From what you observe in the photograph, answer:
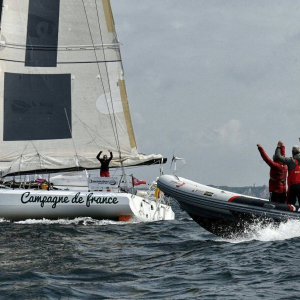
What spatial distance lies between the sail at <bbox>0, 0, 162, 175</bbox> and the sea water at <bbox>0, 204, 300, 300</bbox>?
442 cm

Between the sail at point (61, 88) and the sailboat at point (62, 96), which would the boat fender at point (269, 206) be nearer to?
the sailboat at point (62, 96)

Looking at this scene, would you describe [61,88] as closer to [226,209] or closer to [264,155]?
[226,209]

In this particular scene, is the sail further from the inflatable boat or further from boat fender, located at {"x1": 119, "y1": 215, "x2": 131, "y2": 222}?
the inflatable boat

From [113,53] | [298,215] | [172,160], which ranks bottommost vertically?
[298,215]

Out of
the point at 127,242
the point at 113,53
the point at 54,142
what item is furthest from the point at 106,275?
the point at 113,53

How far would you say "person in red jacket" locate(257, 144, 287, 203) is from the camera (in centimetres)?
1203

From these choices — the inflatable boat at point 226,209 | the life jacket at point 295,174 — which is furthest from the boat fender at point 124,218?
the life jacket at point 295,174

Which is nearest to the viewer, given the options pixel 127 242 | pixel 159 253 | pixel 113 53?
pixel 159 253

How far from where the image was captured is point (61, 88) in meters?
19.0

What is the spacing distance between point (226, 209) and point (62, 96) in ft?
27.9

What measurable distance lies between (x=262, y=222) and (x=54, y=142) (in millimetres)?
8661

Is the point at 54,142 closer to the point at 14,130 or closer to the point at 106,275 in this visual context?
the point at 14,130

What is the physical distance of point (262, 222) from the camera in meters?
11.9

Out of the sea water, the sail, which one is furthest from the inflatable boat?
the sail
